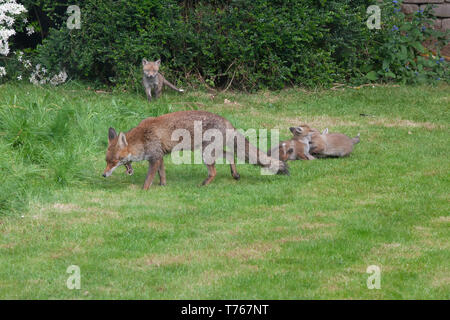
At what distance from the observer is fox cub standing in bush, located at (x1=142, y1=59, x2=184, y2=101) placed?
47.6ft

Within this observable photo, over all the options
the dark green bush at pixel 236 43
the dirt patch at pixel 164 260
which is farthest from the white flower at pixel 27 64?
the dirt patch at pixel 164 260

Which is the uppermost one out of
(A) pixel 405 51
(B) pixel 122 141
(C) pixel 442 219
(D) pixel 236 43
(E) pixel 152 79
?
(D) pixel 236 43

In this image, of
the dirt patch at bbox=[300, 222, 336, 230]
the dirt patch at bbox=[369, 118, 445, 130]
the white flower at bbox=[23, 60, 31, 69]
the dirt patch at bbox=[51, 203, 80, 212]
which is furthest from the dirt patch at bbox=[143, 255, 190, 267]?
the white flower at bbox=[23, 60, 31, 69]

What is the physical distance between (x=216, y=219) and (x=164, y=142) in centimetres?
183

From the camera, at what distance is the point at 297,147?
10.5 meters

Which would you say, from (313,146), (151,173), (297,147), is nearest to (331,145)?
(313,146)

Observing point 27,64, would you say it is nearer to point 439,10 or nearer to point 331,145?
point 331,145

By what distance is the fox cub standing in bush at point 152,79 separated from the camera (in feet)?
47.6

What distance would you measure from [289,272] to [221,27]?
10.2 m

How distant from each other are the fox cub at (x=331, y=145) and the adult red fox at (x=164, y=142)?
1660 mm

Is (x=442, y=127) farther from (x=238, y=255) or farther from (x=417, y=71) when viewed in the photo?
(x=238, y=255)

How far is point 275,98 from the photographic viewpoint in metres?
14.9

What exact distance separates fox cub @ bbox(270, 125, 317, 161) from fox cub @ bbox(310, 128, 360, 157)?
0.10 m

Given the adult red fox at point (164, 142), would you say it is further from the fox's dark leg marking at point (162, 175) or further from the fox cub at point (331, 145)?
the fox cub at point (331, 145)
